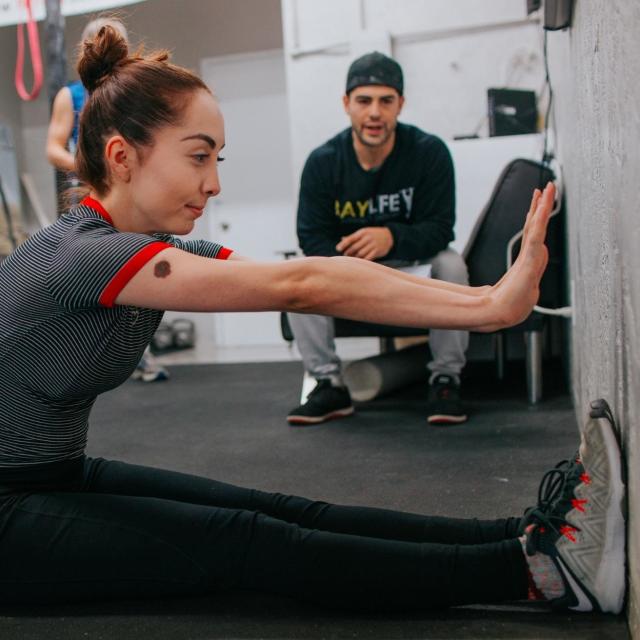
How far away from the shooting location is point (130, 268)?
3.20ft

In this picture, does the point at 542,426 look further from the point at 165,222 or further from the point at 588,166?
the point at 165,222

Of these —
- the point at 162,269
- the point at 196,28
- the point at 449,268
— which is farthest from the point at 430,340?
the point at 196,28

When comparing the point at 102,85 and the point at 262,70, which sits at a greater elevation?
the point at 262,70

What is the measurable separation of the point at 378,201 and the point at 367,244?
28cm

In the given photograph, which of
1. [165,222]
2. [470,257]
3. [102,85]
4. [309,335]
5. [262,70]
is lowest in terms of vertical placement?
[309,335]

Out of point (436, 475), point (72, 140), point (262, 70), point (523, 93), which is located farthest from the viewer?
point (262, 70)

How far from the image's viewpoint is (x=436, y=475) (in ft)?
6.12

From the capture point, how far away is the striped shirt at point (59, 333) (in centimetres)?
101

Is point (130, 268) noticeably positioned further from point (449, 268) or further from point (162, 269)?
point (449, 268)

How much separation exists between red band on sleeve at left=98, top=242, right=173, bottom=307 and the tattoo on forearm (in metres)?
0.02

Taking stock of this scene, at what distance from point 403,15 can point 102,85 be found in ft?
11.3

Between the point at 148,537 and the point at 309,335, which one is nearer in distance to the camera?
the point at 148,537

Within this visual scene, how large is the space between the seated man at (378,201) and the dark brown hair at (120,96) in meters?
1.55

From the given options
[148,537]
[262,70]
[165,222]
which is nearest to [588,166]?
[165,222]
